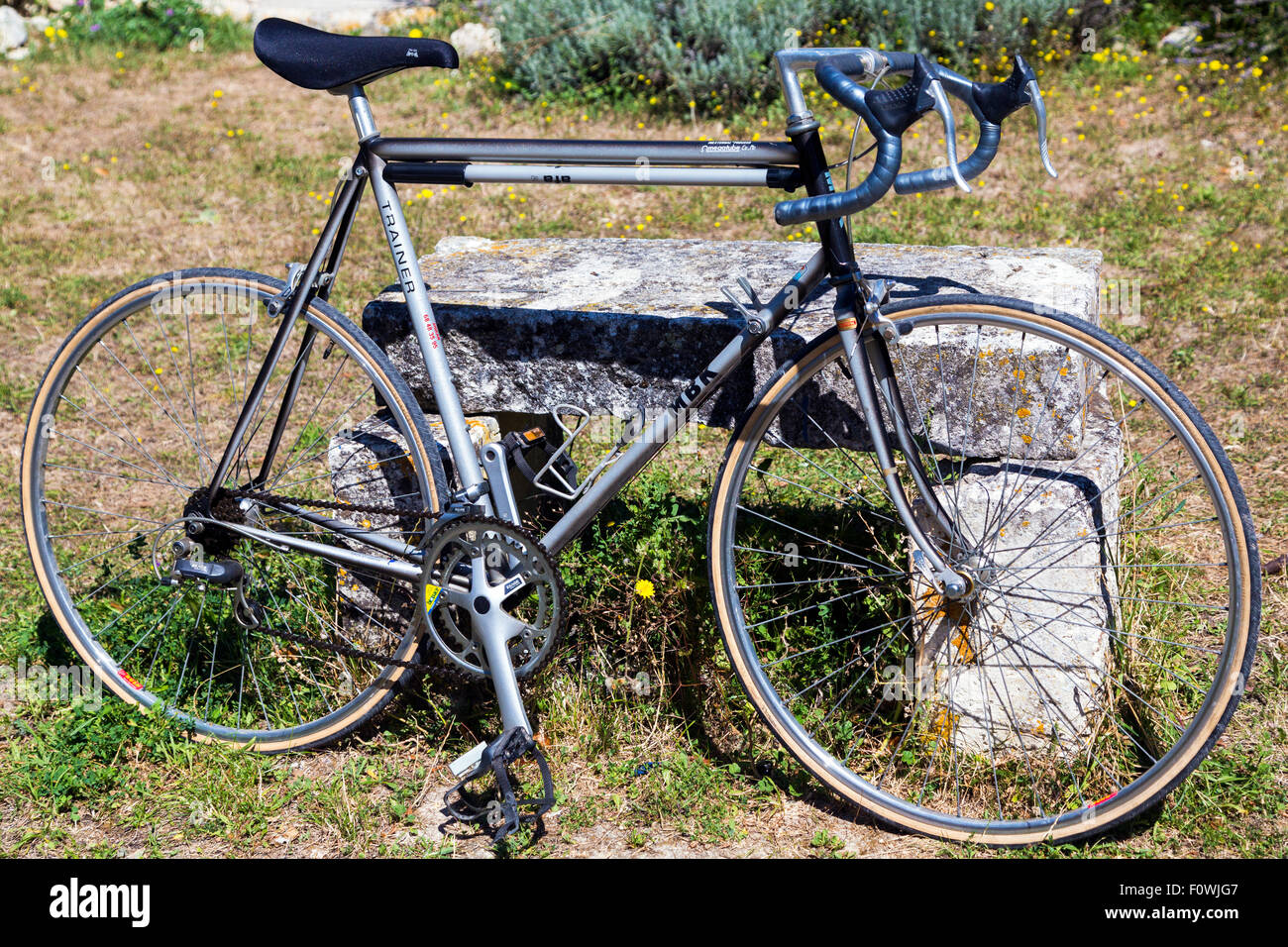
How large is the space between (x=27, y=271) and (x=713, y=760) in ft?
16.1

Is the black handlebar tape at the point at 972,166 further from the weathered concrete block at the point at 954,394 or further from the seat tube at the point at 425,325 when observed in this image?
the seat tube at the point at 425,325

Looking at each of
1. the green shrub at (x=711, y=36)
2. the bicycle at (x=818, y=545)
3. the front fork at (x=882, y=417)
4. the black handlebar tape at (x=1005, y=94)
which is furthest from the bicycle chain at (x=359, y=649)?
the green shrub at (x=711, y=36)

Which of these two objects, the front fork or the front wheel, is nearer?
the front fork

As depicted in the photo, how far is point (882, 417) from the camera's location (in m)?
2.41

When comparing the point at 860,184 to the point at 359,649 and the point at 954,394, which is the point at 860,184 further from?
the point at 359,649

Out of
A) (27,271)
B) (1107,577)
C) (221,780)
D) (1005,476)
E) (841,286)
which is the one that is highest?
(27,271)

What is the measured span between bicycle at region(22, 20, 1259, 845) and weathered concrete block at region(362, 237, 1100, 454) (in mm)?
156

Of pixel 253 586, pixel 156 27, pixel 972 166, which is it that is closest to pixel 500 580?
pixel 253 586

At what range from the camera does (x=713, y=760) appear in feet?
9.58

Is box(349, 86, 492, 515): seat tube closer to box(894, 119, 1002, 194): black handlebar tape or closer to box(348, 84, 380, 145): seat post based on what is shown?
box(348, 84, 380, 145): seat post

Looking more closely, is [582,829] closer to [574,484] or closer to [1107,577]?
[574,484]

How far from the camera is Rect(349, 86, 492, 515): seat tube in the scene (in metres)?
2.64

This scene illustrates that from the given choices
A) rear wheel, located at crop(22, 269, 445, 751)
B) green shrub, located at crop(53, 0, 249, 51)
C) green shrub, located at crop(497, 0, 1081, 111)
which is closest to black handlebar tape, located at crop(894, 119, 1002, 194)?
rear wheel, located at crop(22, 269, 445, 751)
